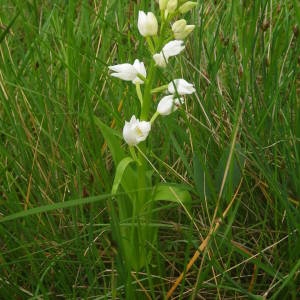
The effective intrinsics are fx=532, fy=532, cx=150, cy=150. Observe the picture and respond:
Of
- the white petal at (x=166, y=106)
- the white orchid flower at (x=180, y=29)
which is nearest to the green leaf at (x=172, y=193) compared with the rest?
the white petal at (x=166, y=106)

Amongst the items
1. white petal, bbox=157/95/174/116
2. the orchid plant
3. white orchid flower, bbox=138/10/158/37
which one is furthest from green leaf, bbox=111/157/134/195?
white orchid flower, bbox=138/10/158/37

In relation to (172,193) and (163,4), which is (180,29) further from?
(172,193)

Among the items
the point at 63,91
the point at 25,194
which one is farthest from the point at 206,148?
the point at 63,91

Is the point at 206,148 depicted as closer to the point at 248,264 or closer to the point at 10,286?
the point at 248,264

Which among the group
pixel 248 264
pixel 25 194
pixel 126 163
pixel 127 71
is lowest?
pixel 248 264

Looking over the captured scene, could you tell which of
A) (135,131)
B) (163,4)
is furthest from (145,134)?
(163,4)
